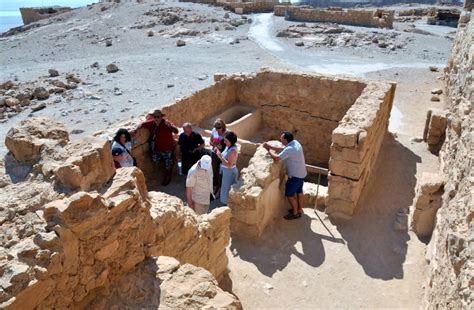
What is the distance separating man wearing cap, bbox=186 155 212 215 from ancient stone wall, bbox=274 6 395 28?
2310 centimetres

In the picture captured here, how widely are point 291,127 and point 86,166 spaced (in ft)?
26.8

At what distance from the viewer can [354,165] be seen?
275 inches

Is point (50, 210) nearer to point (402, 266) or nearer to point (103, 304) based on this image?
A: point (103, 304)

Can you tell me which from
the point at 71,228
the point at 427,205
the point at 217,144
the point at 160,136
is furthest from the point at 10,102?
the point at 427,205

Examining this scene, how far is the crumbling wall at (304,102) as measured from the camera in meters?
10.3

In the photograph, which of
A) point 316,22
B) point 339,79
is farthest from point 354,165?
point 316,22

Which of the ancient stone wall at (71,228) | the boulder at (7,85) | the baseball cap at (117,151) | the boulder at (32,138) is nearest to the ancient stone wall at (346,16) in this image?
the boulder at (7,85)

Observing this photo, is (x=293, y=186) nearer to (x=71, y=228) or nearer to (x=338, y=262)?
(x=338, y=262)

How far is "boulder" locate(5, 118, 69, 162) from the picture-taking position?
13.2 ft

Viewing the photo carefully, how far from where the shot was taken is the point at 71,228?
3076 millimetres

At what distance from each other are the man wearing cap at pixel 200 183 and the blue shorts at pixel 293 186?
62.9 inches

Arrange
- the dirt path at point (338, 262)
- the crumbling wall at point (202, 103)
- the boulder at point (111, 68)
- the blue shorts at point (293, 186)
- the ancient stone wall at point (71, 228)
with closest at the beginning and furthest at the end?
the ancient stone wall at point (71, 228) → the dirt path at point (338, 262) → the blue shorts at point (293, 186) → the crumbling wall at point (202, 103) → the boulder at point (111, 68)

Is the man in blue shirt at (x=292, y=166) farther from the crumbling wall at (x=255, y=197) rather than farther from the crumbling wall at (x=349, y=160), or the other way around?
the crumbling wall at (x=349, y=160)

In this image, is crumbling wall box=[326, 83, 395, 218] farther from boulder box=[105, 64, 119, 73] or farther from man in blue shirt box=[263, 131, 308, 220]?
boulder box=[105, 64, 119, 73]
